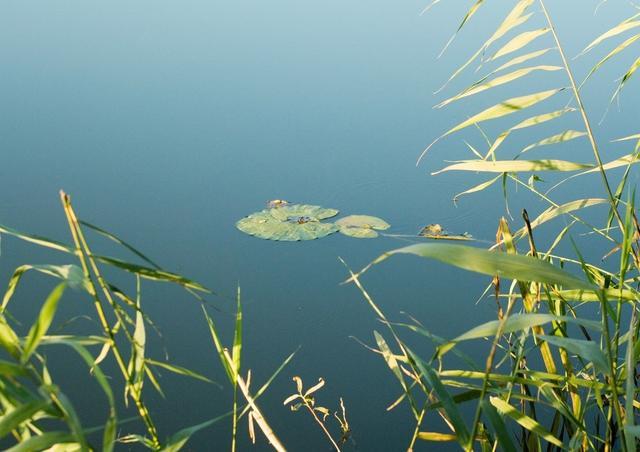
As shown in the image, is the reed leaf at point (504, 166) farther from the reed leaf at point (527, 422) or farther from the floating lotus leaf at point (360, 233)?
the floating lotus leaf at point (360, 233)

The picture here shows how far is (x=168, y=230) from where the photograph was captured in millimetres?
2445

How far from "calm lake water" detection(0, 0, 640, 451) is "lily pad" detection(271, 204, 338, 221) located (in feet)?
0.26

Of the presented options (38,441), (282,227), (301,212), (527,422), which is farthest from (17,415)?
(301,212)

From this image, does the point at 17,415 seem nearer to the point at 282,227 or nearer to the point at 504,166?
the point at 504,166

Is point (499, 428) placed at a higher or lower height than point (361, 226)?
higher

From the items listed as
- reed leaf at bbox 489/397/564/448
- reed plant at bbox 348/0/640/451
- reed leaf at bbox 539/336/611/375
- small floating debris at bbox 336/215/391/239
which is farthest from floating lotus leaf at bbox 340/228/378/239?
reed leaf at bbox 539/336/611/375

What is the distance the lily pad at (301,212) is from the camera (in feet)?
8.41

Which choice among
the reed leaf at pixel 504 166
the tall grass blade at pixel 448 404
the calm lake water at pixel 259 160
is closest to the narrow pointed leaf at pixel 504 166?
the reed leaf at pixel 504 166

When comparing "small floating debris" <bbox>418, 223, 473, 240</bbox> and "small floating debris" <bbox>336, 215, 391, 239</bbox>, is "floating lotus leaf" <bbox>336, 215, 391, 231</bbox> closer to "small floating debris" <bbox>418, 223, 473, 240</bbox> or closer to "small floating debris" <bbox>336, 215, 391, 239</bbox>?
"small floating debris" <bbox>336, 215, 391, 239</bbox>

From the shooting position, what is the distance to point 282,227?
98.4 inches

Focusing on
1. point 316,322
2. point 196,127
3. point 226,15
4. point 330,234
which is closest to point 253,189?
point 330,234

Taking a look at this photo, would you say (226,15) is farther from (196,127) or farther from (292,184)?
(292,184)

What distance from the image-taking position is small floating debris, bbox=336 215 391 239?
8.30ft

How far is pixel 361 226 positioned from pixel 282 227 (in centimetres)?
25
